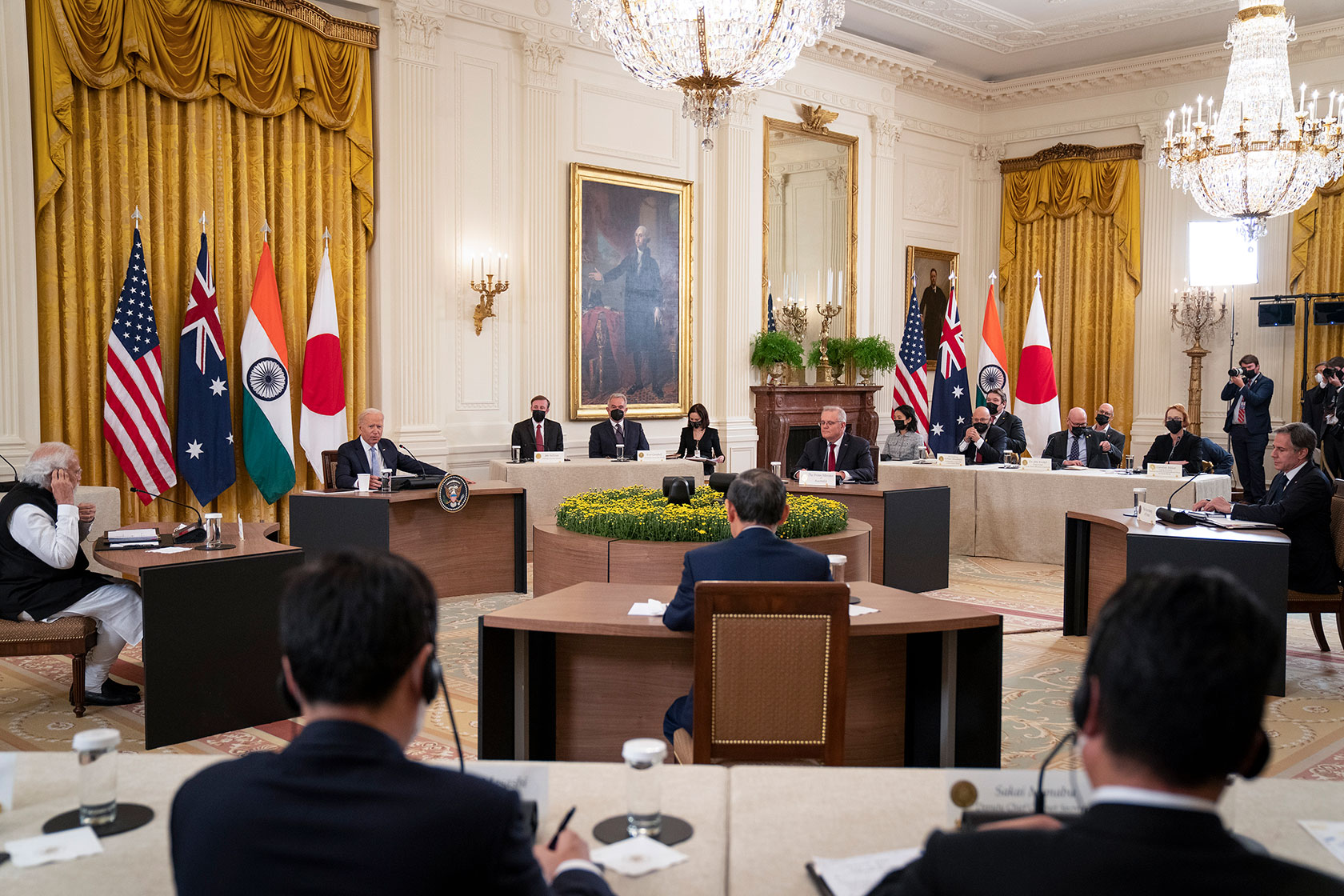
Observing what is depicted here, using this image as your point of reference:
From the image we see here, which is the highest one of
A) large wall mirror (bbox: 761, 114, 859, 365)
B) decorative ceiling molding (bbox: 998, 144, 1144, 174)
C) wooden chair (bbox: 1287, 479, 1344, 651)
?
decorative ceiling molding (bbox: 998, 144, 1144, 174)

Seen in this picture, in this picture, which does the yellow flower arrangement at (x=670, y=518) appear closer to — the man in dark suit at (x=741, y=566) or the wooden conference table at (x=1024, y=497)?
the man in dark suit at (x=741, y=566)

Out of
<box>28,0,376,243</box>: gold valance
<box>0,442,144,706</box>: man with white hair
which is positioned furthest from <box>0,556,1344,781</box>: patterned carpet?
<box>28,0,376,243</box>: gold valance

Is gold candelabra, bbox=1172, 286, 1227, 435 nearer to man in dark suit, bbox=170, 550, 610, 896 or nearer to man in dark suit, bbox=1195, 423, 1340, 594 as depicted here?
man in dark suit, bbox=1195, 423, 1340, 594

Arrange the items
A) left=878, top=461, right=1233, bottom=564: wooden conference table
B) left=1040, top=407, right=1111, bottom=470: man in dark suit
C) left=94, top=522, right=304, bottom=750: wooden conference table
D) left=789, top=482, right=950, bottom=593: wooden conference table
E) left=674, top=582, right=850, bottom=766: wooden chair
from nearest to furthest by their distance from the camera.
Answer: left=674, top=582, right=850, bottom=766: wooden chair
left=94, top=522, right=304, bottom=750: wooden conference table
left=789, top=482, right=950, bottom=593: wooden conference table
left=878, top=461, right=1233, bottom=564: wooden conference table
left=1040, top=407, right=1111, bottom=470: man in dark suit

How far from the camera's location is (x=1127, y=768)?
1214 millimetres

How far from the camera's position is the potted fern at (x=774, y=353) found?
1223 centimetres

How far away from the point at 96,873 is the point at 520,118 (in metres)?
9.53

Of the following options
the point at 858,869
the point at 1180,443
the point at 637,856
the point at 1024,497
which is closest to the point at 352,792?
the point at 637,856

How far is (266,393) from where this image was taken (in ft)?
28.2

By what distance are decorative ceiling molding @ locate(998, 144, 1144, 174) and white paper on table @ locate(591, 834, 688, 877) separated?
46.9 ft

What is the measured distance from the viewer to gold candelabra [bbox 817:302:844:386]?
13062mm

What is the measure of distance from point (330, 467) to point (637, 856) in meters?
6.83

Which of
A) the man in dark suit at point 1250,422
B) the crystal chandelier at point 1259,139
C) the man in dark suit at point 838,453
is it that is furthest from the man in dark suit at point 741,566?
the man in dark suit at point 1250,422

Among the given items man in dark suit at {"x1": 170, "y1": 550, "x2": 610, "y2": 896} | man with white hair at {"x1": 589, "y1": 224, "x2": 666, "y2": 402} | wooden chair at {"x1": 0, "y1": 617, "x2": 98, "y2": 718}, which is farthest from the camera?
man with white hair at {"x1": 589, "y1": 224, "x2": 666, "y2": 402}
